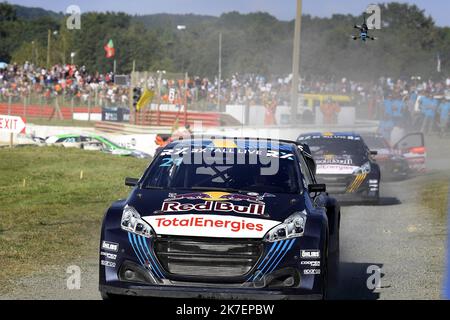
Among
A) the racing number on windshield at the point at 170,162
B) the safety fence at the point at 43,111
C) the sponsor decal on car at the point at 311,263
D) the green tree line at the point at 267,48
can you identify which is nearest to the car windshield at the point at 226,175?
the racing number on windshield at the point at 170,162

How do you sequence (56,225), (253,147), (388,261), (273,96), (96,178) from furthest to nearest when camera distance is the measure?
(273,96)
(96,178)
(56,225)
(388,261)
(253,147)

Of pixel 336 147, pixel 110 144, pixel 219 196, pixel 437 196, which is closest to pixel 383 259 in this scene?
pixel 219 196

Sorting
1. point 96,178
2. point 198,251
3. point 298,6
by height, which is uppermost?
point 298,6

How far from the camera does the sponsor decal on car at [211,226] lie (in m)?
6.59

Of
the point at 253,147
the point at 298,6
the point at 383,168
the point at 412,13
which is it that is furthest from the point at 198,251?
the point at 412,13

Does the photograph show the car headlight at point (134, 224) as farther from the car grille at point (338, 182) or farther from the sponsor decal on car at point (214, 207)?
the car grille at point (338, 182)

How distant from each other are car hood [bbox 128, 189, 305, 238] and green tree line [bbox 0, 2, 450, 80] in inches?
1893

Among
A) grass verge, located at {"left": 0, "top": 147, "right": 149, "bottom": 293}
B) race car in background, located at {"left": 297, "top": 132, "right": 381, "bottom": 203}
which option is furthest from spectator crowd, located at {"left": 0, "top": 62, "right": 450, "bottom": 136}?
race car in background, located at {"left": 297, "top": 132, "right": 381, "bottom": 203}

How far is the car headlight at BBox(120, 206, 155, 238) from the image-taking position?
6711 millimetres

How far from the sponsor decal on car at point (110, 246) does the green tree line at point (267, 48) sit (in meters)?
48.6

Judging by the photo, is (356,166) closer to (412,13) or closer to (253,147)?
(253,147)

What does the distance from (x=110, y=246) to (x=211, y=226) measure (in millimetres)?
828

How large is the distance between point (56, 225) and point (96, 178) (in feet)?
27.9
